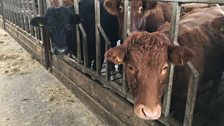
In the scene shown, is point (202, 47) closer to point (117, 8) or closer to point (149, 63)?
point (149, 63)

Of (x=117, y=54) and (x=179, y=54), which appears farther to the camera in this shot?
(x=117, y=54)

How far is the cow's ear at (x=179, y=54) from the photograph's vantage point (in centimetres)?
208

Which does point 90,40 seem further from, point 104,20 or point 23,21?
point 23,21

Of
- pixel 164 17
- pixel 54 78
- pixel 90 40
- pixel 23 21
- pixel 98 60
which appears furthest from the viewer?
pixel 23 21

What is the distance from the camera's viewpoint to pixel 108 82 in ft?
→ 11.2

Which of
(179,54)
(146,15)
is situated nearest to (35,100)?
(146,15)

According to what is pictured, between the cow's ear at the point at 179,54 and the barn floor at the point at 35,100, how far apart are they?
5.63 feet

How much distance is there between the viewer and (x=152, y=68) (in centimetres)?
210

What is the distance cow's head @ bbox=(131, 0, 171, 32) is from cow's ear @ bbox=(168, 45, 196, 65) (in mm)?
1082

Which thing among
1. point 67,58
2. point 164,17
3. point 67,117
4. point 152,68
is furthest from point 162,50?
point 67,58

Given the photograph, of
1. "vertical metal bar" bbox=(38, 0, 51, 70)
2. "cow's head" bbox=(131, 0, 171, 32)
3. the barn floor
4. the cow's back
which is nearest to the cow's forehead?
the cow's back

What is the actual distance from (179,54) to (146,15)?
61.3 inches

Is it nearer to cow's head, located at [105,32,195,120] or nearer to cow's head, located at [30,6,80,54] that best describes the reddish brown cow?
cow's head, located at [30,6,80,54]

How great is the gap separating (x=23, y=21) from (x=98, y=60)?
399 centimetres
